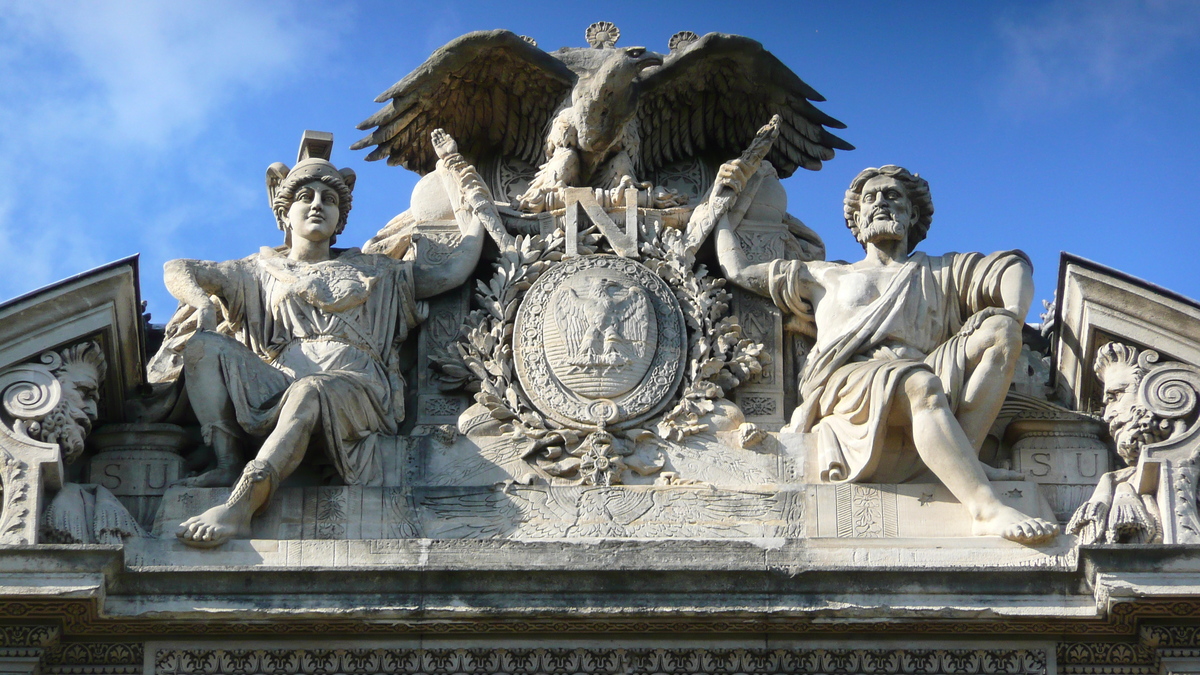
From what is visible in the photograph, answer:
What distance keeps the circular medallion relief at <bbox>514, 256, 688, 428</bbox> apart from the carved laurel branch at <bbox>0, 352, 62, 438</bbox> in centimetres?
272

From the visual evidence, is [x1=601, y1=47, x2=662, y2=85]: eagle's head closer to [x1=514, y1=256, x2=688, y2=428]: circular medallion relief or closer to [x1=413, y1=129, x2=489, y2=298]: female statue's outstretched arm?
[x1=413, y1=129, x2=489, y2=298]: female statue's outstretched arm

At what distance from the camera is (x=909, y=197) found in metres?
16.2

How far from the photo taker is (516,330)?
15.8 m

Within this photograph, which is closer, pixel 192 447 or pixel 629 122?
pixel 192 447

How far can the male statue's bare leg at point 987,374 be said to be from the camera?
49.8 ft

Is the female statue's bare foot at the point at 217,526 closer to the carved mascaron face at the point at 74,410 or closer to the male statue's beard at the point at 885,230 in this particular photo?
the carved mascaron face at the point at 74,410

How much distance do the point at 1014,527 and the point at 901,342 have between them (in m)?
1.46

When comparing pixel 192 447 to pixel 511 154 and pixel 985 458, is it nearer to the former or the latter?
pixel 511 154

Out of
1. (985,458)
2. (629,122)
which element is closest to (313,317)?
(629,122)

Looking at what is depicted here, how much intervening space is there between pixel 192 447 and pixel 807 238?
4.06m

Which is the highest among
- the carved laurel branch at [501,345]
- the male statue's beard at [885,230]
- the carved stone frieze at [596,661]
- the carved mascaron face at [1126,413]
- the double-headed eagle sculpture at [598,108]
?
the double-headed eagle sculpture at [598,108]

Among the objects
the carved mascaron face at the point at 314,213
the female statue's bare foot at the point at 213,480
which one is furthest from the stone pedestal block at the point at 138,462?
the carved mascaron face at the point at 314,213

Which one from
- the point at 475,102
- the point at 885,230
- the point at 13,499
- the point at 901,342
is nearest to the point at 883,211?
the point at 885,230

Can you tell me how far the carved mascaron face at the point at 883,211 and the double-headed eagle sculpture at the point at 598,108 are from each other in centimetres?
113
